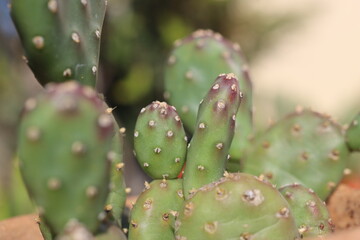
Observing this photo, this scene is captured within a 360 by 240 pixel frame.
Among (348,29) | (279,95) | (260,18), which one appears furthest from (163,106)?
(348,29)

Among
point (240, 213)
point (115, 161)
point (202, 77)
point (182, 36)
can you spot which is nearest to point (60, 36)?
point (115, 161)

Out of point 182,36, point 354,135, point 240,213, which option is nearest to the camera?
point 240,213

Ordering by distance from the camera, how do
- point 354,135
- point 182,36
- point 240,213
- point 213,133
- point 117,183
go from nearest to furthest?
point 240,213
point 213,133
point 117,183
point 354,135
point 182,36

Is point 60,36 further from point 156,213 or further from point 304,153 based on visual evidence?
point 304,153

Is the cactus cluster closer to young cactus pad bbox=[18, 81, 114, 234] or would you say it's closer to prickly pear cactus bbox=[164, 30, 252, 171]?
young cactus pad bbox=[18, 81, 114, 234]

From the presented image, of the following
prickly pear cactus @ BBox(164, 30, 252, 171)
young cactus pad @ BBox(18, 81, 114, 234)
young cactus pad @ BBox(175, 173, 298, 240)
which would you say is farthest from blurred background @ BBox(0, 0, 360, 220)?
young cactus pad @ BBox(18, 81, 114, 234)

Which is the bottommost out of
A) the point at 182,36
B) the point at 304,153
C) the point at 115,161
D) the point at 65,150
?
the point at 182,36
